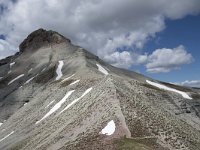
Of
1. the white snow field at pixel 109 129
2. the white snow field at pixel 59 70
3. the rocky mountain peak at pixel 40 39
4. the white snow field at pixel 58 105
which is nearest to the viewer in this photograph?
the white snow field at pixel 109 129

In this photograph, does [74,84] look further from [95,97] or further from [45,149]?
[45,149]

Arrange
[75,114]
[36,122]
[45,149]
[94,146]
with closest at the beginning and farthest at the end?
[94,146], [45,149], [75,114], [36,122]

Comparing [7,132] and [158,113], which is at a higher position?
[158,113]

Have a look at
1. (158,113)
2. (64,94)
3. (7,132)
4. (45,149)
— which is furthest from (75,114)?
(7,132)

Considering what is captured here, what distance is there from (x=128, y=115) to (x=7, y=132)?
39.4 m

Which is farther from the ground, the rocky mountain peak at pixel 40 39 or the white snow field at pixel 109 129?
the rocky mountain peak at pixel 40 39

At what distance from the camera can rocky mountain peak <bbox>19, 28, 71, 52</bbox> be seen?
6289 inches

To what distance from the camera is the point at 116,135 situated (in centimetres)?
4341

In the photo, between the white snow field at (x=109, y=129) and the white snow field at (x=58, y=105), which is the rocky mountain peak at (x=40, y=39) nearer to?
the white snow field at (x=58, y=105)

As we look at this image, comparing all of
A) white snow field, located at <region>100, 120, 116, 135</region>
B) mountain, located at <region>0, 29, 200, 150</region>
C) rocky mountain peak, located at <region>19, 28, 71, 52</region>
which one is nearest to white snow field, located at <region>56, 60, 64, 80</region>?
mountain, located at <region>0, 29, 200, 150</region>

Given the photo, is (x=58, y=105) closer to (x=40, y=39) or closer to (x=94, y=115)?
(x=94, y=115)

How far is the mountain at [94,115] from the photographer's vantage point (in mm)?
44531

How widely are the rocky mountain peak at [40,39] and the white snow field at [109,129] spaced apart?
11381 cm

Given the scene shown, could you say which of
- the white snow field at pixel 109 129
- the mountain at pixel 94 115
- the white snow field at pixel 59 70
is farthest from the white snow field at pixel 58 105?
the white snow field at pixel 59 70
